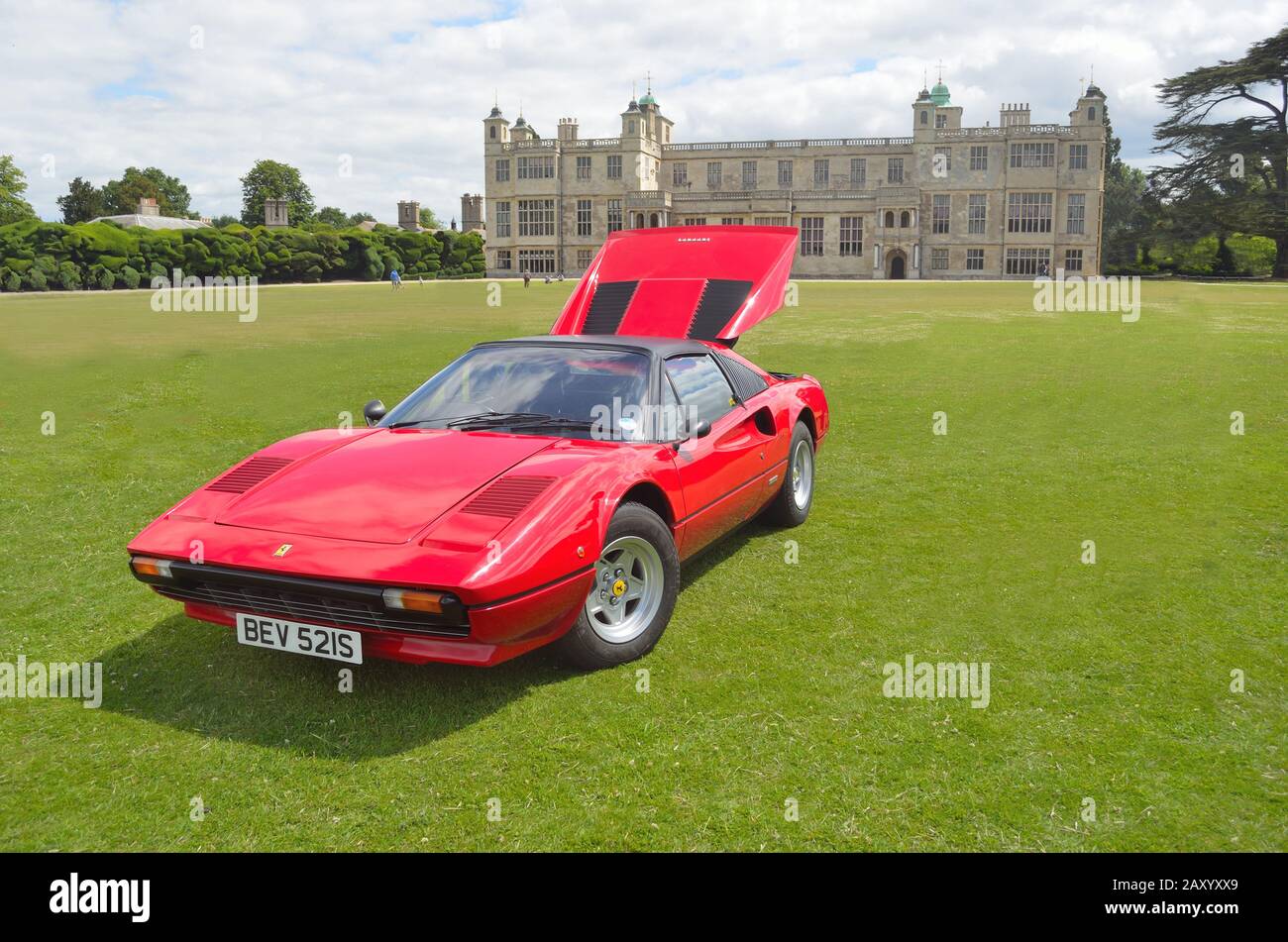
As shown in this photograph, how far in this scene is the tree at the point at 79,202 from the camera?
279 ft

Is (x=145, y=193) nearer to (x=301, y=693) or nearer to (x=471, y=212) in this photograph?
(x=471, y=212)

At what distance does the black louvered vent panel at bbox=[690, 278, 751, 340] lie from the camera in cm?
856

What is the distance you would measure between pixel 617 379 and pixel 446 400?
1060 mm

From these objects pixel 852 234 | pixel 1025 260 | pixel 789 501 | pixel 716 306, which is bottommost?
pixel 789 501

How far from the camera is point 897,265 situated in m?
76.8

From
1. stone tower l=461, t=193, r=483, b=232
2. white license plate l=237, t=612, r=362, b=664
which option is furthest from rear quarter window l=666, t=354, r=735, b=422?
Answer: stone tower l=461, t=193, r=483, b=232

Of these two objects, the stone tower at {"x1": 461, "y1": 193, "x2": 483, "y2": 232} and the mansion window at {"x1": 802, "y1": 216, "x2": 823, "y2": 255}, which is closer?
the mansion window at {"x1": 802, "y1": 216, "x2": 823, "y2": 255}

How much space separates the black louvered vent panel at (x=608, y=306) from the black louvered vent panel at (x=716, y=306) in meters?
0.78

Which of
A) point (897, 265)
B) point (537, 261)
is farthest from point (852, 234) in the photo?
point (537, 261)

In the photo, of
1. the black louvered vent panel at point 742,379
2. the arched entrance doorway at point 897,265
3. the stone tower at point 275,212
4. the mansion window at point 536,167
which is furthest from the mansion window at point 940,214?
the black louvered vent panel at point 742,379

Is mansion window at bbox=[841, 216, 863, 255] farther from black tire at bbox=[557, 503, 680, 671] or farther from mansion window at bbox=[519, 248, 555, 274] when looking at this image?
black tire at bbox=[557, 503, 680, 671]

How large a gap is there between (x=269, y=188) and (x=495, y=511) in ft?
374

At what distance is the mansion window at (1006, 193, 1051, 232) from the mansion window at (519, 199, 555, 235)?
131 feet

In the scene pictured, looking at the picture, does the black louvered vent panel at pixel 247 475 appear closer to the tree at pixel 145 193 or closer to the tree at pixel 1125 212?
the tree at pixel 1125 212
